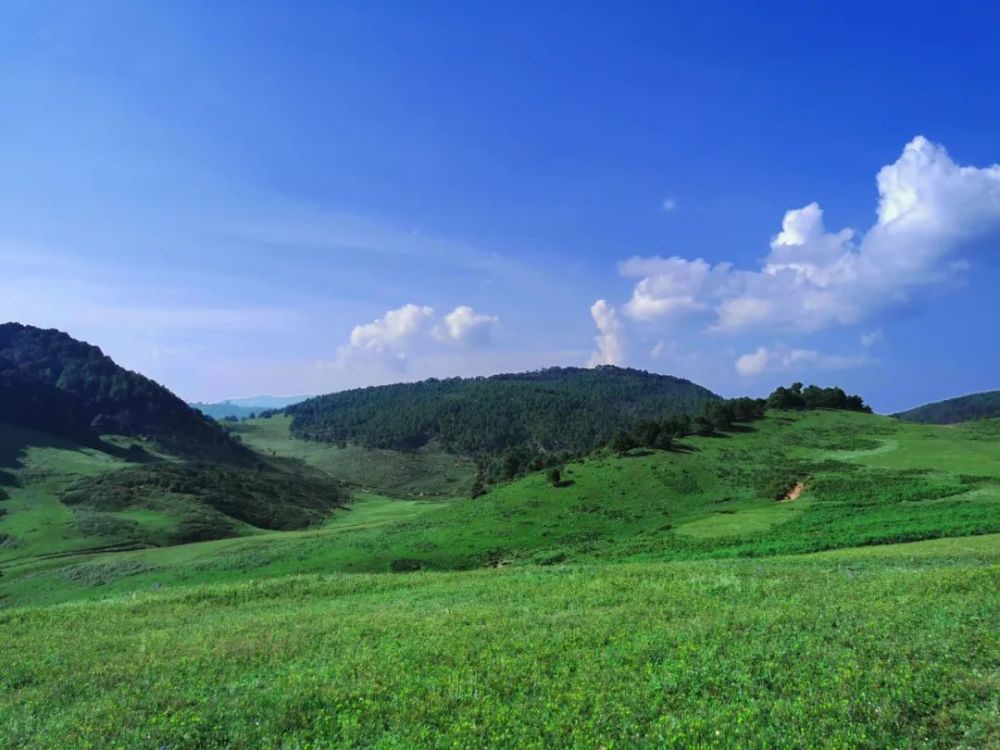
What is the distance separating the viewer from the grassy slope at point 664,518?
45000 mm

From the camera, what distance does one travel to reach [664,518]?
193 feet

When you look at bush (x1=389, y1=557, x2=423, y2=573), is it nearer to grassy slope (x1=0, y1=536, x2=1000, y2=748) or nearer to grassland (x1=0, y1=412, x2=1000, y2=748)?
grassland (x1=0, y1=412, x2=1000, y2=748)

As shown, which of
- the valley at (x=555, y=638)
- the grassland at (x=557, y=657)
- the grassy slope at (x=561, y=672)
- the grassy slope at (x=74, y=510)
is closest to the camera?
the grassy slope at (x=561, y=672)

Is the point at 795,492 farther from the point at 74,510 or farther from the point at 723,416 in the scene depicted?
the point at 74,510

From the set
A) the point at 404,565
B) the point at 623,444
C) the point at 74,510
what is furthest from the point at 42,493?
the point at 623,444

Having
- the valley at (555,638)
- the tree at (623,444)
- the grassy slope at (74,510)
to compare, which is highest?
the tree at (623,444)

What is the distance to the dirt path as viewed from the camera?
6129 cm

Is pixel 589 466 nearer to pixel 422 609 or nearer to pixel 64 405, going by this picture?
pixel 422 609

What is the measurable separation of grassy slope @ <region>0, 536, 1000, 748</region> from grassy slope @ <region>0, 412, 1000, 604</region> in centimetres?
2223

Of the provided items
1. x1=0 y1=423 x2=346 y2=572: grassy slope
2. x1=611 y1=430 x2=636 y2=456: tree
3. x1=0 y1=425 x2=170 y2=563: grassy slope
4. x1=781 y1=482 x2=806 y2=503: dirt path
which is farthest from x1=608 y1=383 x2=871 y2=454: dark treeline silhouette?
x1=0 y1=425 x2=170 y2=563: grassy slope

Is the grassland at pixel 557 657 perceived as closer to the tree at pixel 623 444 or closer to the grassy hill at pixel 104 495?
the tree at pixel 623 444

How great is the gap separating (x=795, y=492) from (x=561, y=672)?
5800 cm

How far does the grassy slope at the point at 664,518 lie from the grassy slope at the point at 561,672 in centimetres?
2223

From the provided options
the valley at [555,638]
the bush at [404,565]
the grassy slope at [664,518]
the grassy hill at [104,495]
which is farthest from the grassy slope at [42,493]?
the bush at [404,565]
